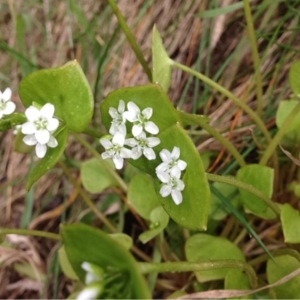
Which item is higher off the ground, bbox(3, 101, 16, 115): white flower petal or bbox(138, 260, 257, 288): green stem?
bbox(3, 101, 16, 115): white flower petal

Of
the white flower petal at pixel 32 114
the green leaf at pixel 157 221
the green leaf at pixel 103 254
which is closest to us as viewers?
the green leaf at pixel 103 254

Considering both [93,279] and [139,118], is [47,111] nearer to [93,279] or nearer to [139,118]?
[139,118]

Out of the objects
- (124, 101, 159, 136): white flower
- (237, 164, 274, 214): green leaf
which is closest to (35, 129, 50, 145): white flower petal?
(124, 101, 159, 136): white flower

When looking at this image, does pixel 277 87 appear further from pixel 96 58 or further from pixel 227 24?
pixel 96 58

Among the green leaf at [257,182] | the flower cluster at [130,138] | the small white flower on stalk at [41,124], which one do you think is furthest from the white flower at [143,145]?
the green leaf at [257,182]

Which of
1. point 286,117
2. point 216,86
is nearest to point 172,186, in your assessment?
point 216,86

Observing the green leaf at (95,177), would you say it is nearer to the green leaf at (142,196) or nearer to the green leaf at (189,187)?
the green leaf at (142,196)

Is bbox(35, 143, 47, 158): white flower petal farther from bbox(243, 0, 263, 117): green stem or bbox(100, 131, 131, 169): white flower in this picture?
bbox(243, 0, 263, 117): green stem
